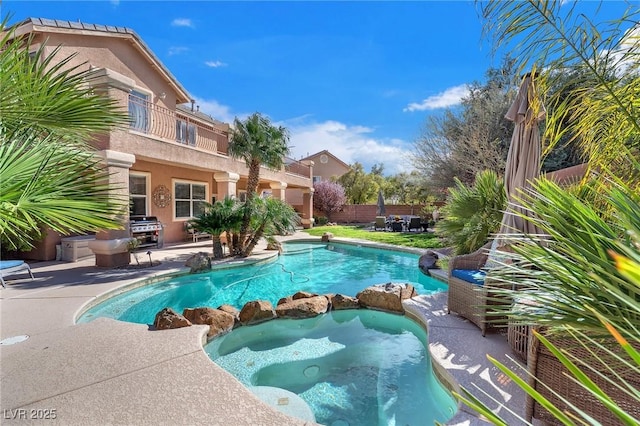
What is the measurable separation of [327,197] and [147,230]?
62.8 ft

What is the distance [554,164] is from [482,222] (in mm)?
11001

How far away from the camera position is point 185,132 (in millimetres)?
14109

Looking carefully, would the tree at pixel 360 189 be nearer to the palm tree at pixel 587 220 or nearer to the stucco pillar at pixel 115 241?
the stucco pillar at pixel 115 241

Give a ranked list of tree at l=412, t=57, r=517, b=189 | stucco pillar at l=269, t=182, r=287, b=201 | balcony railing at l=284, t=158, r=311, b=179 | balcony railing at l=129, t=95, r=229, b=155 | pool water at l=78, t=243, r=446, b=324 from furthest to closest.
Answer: balcony railing at l=284, t=158, r=311, b=179 < stucco pillar at l=269, t=182, r=287, b=201 < tree at l=412, t=57, r=517, b=189 < balcony railing at l=129, t=95, r=229, b=155 < pool water at l=78, t=243, r=446, b=324

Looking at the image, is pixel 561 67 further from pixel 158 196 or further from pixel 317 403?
pixel 158 196

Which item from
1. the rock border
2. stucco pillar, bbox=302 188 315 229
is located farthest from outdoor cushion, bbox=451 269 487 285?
stucco pillar, bbox=302 188 315 229

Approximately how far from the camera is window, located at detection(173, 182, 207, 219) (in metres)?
15.7

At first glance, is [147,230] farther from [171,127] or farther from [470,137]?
[470,137]

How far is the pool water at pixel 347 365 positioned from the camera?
375 cm

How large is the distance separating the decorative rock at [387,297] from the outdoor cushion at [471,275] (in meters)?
1.65

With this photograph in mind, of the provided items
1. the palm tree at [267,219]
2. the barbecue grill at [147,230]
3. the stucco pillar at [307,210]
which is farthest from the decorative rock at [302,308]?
the stucco pillar at [307,210]

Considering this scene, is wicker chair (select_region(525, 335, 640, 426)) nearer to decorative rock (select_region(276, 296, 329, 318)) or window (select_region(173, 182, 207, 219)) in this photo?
decorative rock (select_region(276, 296, 329, 318))

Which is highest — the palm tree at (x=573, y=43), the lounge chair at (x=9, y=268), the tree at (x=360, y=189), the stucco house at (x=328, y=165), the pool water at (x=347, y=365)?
the stucco house at (x=328, y=165)

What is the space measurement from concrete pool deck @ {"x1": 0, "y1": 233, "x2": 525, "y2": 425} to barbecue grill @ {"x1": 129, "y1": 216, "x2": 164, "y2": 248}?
19.8ft
